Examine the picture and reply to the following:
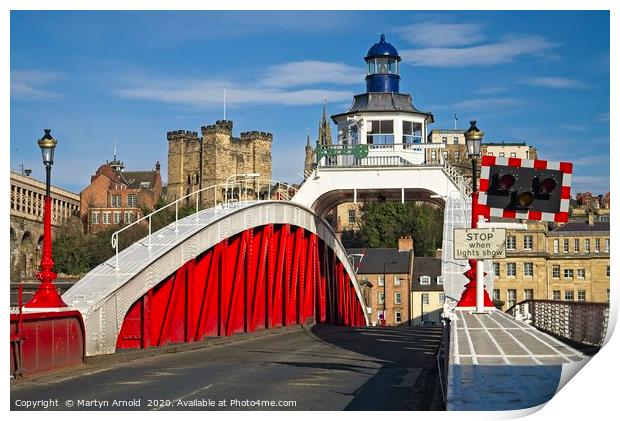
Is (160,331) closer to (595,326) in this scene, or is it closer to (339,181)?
(595,326)

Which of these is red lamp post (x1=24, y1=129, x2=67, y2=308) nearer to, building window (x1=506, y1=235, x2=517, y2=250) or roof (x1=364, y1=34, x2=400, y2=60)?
roof (x1=364, y1=34, x2=400, y2=60)

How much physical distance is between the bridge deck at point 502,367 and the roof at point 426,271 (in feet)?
342

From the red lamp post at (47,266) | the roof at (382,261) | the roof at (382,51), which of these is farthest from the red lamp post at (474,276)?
the roof at (382,261)

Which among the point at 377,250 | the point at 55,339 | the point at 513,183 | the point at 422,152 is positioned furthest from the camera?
the point at 377,250

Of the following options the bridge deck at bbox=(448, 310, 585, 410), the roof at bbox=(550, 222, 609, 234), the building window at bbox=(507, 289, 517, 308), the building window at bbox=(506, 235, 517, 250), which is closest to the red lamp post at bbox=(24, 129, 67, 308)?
the bridge deck at bbox=(448, 310, 585, 410)

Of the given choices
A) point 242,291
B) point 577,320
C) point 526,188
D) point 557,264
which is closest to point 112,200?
point 557,264

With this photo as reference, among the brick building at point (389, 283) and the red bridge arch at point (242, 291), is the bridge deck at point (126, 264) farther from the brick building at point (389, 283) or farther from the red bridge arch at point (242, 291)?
the brick building at point (389, 283)

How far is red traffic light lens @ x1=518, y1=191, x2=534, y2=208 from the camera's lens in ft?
68.2

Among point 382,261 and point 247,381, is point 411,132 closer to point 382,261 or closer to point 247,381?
point 247,381

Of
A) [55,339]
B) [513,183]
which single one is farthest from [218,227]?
[513,183]

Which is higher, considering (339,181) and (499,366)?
(339,181)
